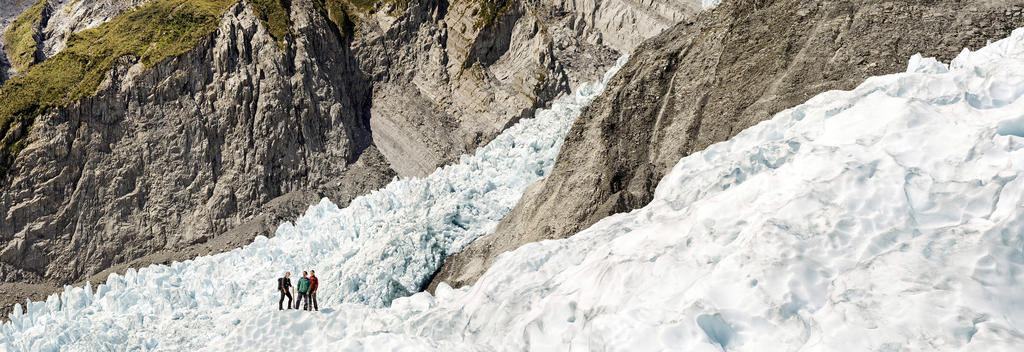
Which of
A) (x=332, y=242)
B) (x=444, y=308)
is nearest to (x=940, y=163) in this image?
(x=444, y=308)

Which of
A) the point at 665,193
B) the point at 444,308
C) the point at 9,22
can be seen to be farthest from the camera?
the point at 9,22

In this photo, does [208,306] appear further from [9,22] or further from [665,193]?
[9,22]

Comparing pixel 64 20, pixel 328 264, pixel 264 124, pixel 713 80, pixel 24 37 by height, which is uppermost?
pixel 64 20

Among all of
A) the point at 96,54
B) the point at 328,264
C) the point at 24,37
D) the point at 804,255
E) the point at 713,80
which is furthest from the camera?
the point at 24,37

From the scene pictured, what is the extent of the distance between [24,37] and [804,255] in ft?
184

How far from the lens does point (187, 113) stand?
3847 cm

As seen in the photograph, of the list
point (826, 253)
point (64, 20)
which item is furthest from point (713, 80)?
point (64, 20)

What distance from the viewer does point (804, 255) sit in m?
7.55

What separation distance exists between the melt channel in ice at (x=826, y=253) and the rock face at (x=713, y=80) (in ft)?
5.60

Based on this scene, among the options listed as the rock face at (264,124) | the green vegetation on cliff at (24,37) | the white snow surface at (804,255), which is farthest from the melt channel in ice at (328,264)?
the green vegetation on cliff at (24,37)

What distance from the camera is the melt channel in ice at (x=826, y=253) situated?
6.66 meters

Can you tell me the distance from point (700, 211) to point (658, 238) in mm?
657

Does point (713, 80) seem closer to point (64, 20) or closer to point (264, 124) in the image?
point (264, 124)

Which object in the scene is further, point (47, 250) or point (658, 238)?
point (47, 250)
